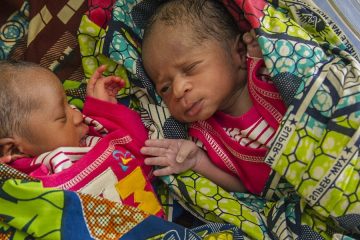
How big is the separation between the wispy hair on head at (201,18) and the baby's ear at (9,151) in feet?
1.42

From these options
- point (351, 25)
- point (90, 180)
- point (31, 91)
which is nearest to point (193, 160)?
point (90, 180)

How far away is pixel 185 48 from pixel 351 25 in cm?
44

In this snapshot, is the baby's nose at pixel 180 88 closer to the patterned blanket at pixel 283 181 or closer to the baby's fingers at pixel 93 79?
the patterned blanket at pixel 283 181

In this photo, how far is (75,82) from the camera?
1429 mm

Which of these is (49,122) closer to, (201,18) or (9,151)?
(9,151)

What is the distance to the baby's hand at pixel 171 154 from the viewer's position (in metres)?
1.20

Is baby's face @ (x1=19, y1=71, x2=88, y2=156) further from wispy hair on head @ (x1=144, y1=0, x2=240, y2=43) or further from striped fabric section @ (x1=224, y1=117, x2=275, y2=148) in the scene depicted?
striped fabric section @ (x1=224, y1=117, x2=275, y2=148)

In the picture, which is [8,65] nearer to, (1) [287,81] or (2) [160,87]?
(2) [160,87]

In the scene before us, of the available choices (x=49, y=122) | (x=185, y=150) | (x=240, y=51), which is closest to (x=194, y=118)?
(x=185, y=150)

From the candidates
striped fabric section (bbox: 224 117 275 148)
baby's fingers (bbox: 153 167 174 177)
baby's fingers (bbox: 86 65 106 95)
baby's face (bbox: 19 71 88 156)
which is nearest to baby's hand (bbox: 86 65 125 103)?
baby's fingers (bbox: 86 65 106 95)

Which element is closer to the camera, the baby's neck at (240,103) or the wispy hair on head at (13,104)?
the wispy hair on head at (13,104)

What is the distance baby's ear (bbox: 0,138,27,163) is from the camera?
1099mm

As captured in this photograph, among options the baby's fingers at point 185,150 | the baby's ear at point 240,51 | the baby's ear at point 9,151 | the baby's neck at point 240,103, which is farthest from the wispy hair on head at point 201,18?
the baby's ear at point 9,151

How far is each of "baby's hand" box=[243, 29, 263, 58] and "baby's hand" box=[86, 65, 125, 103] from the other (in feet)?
1.15
